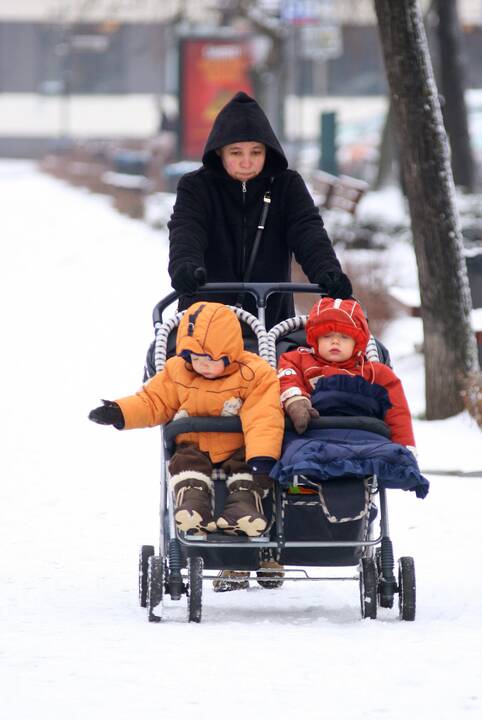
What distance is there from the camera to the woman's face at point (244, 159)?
23.1ft

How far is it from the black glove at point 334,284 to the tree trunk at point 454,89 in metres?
17.6

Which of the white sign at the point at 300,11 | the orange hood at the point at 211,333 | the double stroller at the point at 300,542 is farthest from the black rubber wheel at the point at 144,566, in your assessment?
the white sign at the point at 300,11

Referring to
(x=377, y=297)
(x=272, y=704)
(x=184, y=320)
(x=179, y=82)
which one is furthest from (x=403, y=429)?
(x=179, y=82)

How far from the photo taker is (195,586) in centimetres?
617

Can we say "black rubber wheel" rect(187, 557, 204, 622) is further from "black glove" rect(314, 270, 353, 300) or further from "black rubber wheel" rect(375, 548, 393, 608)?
"black glove" rect(314, 270, 353, 300)

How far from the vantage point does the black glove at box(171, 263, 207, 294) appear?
653 centimetres

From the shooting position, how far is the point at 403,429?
633cm

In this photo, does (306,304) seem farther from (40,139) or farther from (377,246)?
(40,139)

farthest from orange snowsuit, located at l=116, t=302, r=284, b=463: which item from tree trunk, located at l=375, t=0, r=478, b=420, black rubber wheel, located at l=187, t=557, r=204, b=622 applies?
tree trunk, located at l=375, t=0, r=478, b=420

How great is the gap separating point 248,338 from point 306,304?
360 inches

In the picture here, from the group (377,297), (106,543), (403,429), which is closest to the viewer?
(403,429)

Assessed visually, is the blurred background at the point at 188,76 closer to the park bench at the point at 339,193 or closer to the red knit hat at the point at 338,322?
the park bench at the point at 339,193

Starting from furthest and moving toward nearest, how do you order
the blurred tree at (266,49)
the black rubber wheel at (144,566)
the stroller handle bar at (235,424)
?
the blurred tree at (266,49), the black rubber wheel at (144,566), the stroller handle bar at (235,424)

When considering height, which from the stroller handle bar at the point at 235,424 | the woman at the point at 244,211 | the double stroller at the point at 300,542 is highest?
the woman at the point at 244,211
